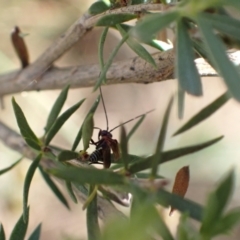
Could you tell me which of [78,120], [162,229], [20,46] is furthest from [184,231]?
[78,120]

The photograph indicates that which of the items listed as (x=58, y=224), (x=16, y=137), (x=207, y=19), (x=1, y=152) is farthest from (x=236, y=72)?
(x=58, y=224)

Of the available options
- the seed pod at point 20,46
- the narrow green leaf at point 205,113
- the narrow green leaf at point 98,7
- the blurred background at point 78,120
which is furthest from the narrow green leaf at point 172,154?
the blurred background at point 78,120

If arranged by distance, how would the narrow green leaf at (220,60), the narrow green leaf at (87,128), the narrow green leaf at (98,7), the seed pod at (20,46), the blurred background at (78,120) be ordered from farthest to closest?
1. the blurred background at (78,120)
2. the seed pod at (20,46)
3. the narrow green leaf at (98,7)
4. the narrow green leaf at (87,128)
5. the narrow green leaf at (220,60)

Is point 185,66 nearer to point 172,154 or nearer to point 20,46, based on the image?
point 172,154

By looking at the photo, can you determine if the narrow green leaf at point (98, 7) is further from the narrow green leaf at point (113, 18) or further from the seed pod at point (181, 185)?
the seed pod at point (181, 185)

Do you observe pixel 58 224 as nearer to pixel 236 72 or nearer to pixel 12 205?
pixel 12 205

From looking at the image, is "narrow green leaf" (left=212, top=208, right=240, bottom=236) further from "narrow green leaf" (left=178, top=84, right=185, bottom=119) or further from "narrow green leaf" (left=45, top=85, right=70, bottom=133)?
"narrow green leaf" (left=45, top=85, right=70, bottom=133)
